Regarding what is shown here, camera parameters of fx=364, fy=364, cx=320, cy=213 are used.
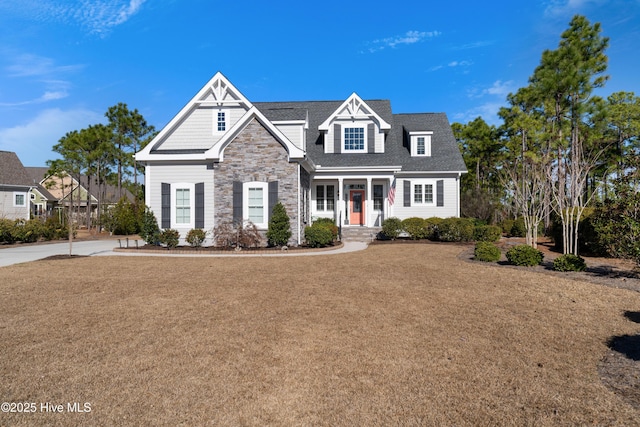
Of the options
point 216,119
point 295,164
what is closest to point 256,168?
point 295,164

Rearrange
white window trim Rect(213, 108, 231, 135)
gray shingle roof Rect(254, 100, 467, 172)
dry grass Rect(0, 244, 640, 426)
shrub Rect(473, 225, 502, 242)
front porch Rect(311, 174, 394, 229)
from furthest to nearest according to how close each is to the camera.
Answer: front porch Rect(311, 174, 394, 229) → gray shingle roof Rect(254, 100, 467, 172) → shrub Rect(473, 225, 502, 242) → white window trim Rect(213, 108, 231, 135) → dry grass Rect(0, 244, 640, 426)

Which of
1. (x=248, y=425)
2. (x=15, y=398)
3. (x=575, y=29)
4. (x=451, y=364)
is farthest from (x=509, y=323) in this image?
(x=575, y=29)

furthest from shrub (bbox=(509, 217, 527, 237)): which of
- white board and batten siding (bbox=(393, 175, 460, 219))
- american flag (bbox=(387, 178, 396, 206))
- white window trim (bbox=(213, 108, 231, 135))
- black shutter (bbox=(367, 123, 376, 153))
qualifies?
white window trim (bbox=(213, 108, 231, 135))

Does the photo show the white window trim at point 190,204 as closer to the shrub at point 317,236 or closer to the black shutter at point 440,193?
the shrub at point 317,236

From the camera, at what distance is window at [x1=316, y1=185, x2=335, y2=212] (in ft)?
72.8

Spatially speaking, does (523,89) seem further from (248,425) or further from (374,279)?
(248,425)

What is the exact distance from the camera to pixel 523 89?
28828mm

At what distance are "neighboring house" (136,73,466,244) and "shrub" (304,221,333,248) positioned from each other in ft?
1.63

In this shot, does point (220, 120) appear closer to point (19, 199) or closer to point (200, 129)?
point (200, 129)

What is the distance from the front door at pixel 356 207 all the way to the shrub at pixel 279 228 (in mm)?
7548

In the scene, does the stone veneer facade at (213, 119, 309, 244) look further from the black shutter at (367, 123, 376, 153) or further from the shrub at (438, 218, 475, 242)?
the shrub at (438, 218, 475, 242)

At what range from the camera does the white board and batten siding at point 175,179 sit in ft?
53.7

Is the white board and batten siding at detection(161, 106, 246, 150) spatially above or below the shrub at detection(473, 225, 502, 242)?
above

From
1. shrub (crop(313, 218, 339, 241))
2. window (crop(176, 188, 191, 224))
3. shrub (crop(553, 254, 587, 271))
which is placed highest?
window (crop(176, 188, 191, 224))
